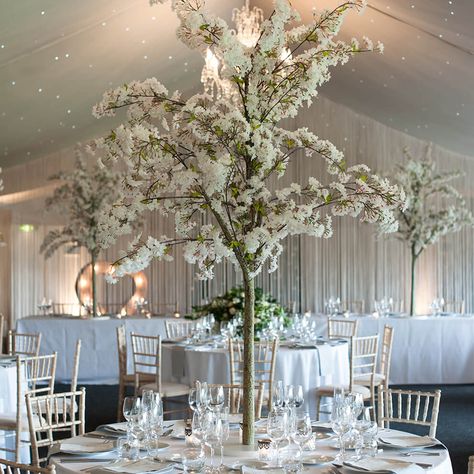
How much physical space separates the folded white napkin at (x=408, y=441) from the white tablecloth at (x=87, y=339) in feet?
27.0

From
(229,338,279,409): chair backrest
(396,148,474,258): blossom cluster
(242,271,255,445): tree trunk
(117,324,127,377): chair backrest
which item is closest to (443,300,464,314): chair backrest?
(396,148,474,258): blossom cluster

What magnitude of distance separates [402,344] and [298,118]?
4.55 meters

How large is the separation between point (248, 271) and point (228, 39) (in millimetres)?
1100

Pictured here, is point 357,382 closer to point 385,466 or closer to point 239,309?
point 239,309

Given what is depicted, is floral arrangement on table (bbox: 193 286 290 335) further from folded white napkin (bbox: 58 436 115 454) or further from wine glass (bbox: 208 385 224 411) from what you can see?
folded white napkin (bbox: 58 436 115 454)

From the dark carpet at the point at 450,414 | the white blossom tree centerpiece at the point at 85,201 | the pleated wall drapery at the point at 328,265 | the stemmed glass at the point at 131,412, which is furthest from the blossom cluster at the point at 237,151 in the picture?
the pleated wall drapery at the point at 328,265

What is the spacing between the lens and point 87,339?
12445 millimetres

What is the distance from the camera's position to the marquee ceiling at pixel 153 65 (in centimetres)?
810

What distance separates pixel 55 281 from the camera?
49.4ft

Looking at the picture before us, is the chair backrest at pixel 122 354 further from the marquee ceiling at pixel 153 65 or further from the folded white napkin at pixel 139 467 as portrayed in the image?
the folded white napkin at pixel 139 467

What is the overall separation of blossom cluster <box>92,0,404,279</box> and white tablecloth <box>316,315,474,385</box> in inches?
328

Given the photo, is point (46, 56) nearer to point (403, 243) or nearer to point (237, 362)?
point (237, 362)

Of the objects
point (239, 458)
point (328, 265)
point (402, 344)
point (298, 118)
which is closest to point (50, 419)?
point (239, 458)

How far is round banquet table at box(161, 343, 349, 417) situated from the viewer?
27.7ft
